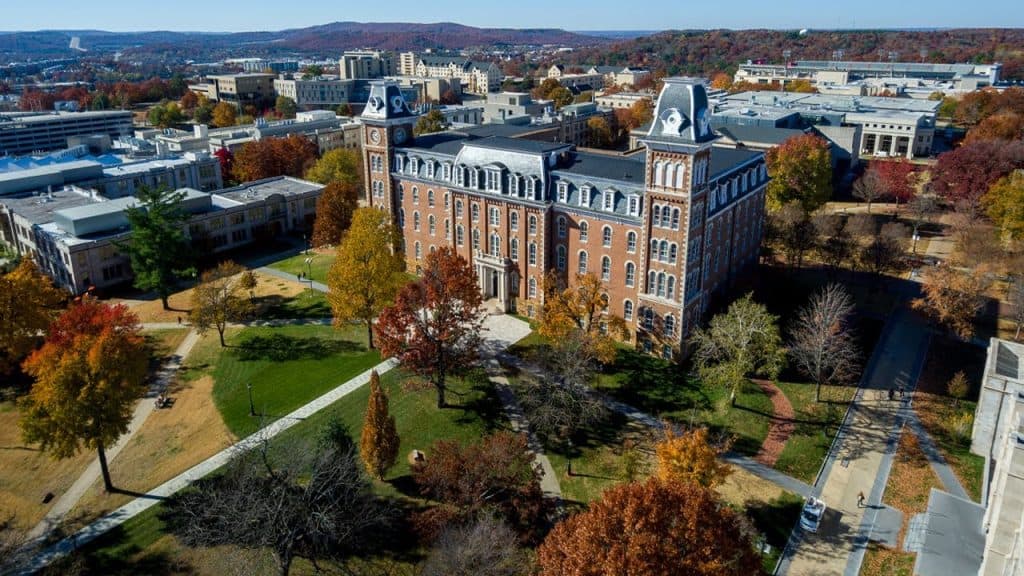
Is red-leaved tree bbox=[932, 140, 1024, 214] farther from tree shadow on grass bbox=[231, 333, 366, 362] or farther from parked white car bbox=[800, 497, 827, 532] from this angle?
tree shadow on grass bbox=[231, 333, 366, 362]

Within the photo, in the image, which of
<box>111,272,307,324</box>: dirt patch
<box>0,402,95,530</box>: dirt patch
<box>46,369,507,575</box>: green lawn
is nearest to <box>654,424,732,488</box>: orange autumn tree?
<box>46,369,507,575</box>: green lawn

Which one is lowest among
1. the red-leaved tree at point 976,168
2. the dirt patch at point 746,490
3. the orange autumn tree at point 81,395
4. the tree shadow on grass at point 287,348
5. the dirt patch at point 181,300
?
the dirt patch at point 746,490

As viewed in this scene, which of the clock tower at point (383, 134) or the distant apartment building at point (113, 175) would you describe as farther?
the distant apartment building at point (113, 175)

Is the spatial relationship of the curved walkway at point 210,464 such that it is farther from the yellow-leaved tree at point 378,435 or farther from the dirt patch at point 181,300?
the dirt patch at point 181,300

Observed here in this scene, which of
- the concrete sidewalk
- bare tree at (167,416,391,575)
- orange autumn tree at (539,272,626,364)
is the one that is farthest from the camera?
orange autumn tree at (539,272,626,364)

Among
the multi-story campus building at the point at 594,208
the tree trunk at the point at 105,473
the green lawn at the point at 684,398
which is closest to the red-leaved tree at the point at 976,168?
the multi-story campus building at the point at 594,208

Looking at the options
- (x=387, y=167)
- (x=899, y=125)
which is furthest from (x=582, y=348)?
(x=899, y=125)
